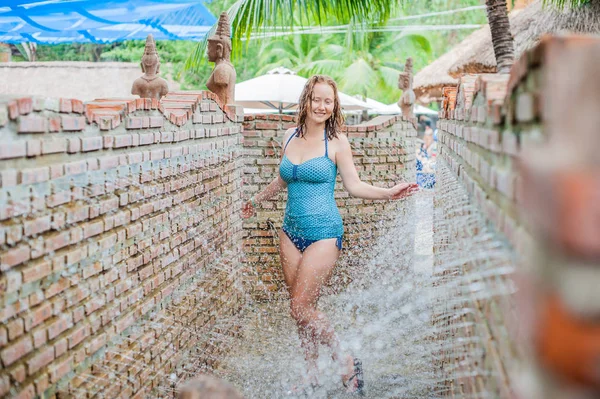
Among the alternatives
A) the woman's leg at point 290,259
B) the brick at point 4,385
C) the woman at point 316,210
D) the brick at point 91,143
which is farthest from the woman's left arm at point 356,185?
the brick at point 4,385

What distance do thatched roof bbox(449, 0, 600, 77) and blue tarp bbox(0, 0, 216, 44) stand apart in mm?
5711

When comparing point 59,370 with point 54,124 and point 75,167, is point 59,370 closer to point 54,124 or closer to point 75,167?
point 75,167

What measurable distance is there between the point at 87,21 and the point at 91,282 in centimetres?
1155

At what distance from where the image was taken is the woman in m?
4.61

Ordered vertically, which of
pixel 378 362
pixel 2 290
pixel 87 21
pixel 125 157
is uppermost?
pixel 87 21

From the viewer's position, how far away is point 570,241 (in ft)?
3.48

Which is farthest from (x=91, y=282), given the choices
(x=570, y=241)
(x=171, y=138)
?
(x=570, y=241)

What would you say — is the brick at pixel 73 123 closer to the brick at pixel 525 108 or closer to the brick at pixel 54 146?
the brick at pixel 54 146

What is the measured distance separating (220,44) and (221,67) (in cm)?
23

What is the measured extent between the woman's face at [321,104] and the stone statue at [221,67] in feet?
5.29

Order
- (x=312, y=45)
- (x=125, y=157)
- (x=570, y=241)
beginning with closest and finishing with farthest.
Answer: (x=570, y=241)
(x=125, y=157)
(x=312, y=45)

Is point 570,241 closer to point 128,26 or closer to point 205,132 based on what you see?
point 205,132

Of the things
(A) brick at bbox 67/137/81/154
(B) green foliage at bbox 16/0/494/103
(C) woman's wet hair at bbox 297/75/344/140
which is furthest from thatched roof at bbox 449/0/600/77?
(B) green foliage at bbox 16/0/494/103

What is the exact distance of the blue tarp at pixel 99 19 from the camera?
37.2 feet
